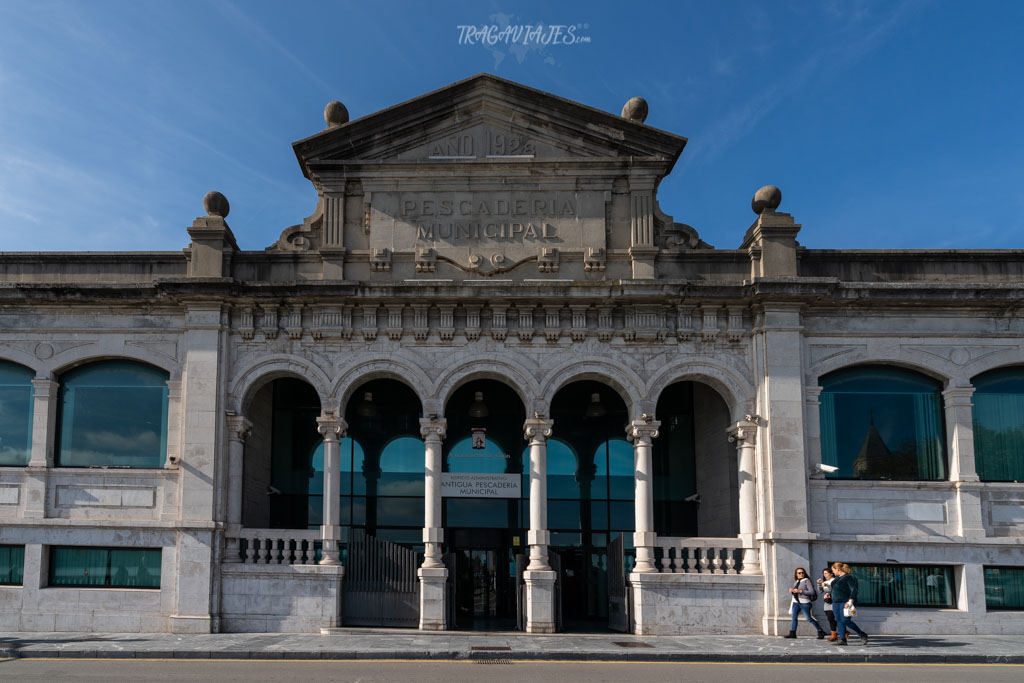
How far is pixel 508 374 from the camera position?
2002cm

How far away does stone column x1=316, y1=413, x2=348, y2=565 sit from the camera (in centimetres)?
1941

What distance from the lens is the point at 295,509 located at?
2295cm

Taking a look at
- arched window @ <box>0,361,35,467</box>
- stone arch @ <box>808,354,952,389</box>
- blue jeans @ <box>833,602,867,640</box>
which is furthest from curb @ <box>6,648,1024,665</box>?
stone arch @ <box>808,354,952,389</box>

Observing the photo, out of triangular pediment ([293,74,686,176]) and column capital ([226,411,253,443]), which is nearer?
column capital ([226,411,253,443])

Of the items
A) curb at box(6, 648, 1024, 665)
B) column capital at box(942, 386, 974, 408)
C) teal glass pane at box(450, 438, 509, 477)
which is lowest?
curb at box(6, 648, 1024, 665)

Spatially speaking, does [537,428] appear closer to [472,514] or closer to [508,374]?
[508,374]

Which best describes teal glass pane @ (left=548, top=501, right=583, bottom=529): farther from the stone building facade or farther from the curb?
the curb

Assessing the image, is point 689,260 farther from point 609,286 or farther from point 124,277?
point 124,277

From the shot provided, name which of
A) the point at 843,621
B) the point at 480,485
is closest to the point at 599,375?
the point at 480,485

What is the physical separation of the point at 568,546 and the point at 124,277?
11957 mm

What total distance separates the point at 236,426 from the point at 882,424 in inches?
538

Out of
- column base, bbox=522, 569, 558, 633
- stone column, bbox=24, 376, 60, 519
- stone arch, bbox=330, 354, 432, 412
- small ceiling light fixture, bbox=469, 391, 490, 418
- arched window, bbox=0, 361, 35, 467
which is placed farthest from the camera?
small ceiling light fixture, bbox=469, 391, 490, 418

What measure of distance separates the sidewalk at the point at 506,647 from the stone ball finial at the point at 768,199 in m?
8.94

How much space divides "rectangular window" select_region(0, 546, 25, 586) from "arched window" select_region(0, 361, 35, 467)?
5.81 feet
